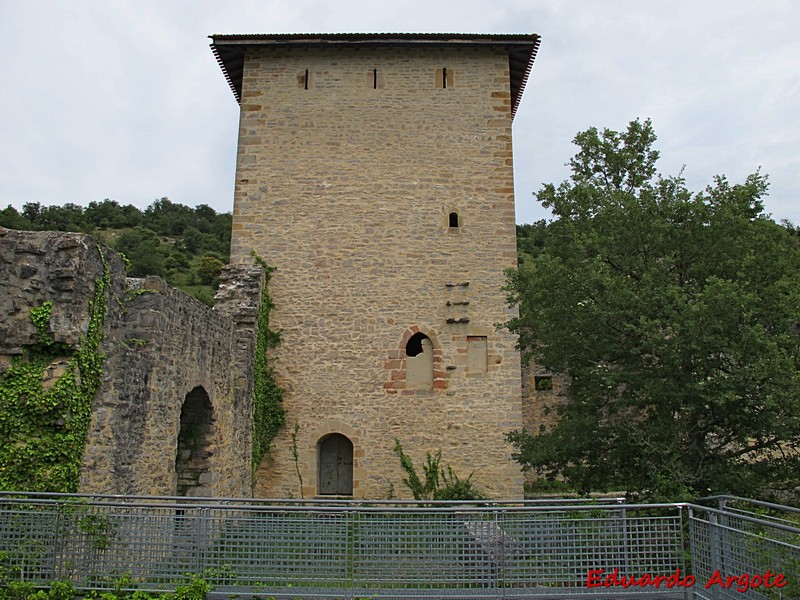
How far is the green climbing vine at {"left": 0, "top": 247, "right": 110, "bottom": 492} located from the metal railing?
0.93 feet

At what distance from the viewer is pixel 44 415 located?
20.5 feet

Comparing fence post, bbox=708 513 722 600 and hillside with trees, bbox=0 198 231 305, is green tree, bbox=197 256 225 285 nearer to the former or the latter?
hillside with trees, bbox=0 198 231 305

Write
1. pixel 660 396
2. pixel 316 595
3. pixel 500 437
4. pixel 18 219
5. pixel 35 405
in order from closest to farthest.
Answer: pixel 316 595, pixel 35 405, pixel 660 396, pixel 500 437, pixel 18 219

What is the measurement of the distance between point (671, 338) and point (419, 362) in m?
5.96

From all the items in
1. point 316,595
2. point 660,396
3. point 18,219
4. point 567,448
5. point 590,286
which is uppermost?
point 18,219

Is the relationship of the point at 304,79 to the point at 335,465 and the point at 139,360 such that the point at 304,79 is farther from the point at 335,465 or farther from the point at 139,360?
the point at 139,360

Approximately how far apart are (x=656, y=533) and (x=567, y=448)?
2543 mm

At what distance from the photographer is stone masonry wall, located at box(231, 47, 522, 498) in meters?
12.9

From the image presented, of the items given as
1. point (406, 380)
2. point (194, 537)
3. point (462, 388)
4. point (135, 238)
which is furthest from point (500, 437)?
point (135, 238)

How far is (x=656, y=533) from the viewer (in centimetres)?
595

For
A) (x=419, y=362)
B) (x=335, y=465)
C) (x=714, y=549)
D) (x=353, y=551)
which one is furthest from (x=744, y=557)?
(x=335, y=465)

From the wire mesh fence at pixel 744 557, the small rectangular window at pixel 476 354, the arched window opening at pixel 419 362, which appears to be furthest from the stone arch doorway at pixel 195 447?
the wire mesh fence at pixel 744 557

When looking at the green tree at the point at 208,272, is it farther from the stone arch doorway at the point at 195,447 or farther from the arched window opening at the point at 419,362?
the stone arch doorway at the point at 195,447

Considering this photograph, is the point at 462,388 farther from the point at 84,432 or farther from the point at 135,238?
the point at 135,238
